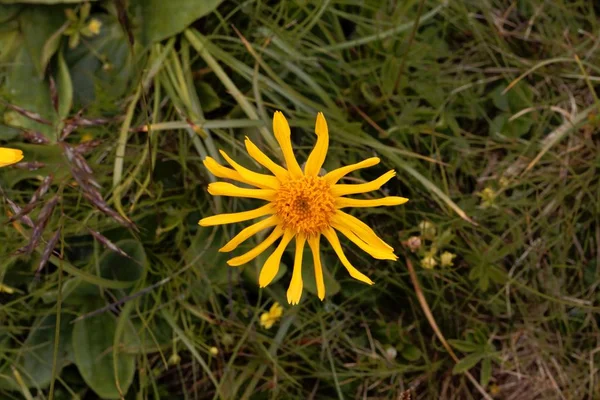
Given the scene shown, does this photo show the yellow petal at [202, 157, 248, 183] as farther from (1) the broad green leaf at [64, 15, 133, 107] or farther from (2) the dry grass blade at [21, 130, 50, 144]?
(1) the broad green leaf at [64, 15, 133, 107]

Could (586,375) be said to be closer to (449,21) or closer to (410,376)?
(410,376)

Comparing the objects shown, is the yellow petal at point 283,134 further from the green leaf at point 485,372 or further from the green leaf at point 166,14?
the green leaf at point 485,372

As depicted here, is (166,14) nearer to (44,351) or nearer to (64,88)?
(64,88)

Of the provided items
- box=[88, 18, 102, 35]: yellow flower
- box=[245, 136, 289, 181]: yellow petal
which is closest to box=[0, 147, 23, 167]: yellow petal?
box=[245, 136, 289, 181]: yellow petal

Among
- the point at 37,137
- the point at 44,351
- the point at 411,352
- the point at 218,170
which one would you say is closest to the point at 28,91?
A: the point at 37,137

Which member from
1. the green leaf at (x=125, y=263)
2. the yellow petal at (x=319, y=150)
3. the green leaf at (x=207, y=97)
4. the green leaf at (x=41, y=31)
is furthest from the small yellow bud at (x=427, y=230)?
the green leaf at (x=41, y=31)

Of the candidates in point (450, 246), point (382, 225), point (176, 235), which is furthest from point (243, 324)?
point (450, 246)
